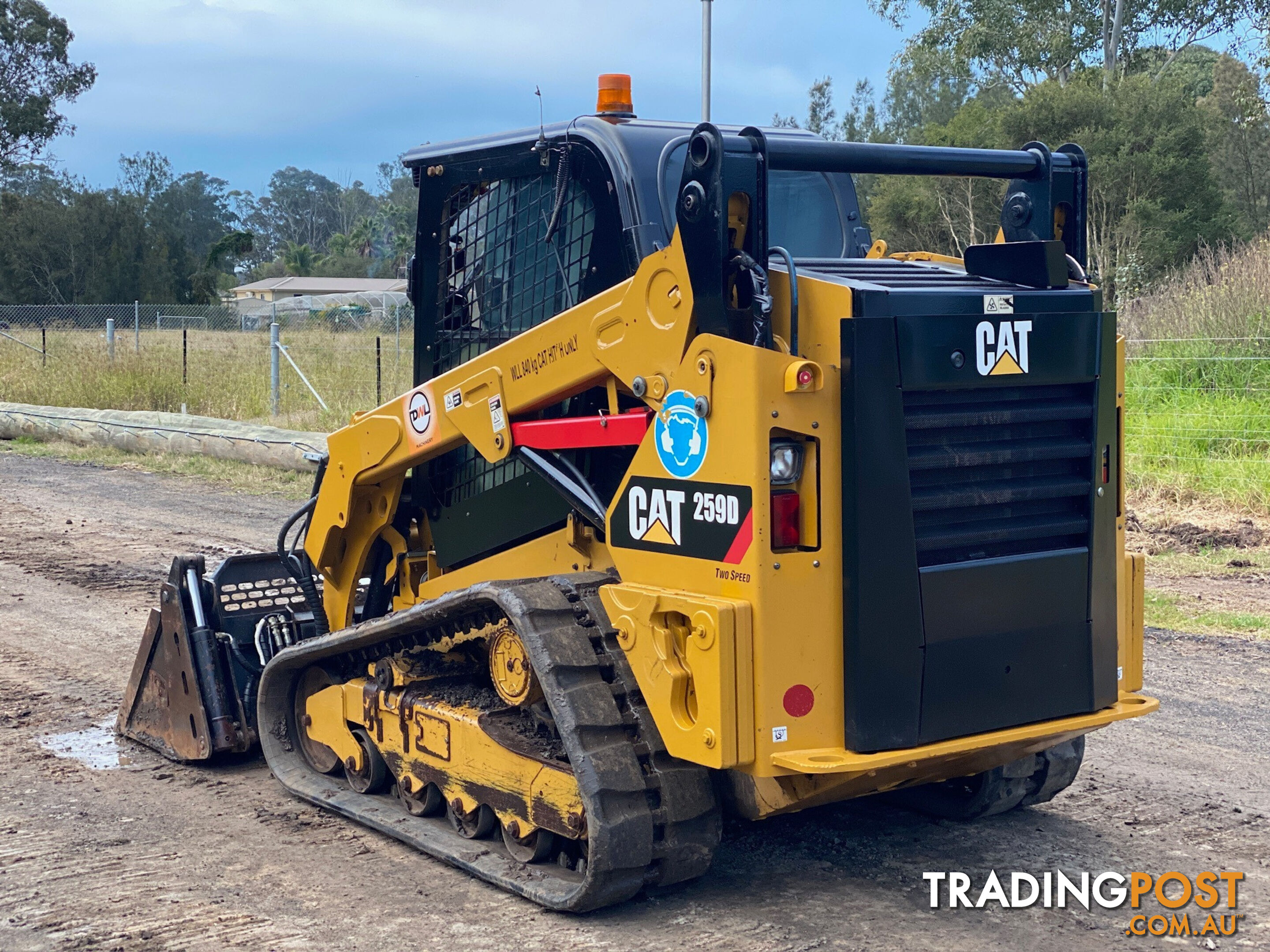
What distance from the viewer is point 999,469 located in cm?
379

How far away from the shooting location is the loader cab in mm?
4223

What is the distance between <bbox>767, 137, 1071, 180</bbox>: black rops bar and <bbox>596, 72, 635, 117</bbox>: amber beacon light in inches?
20.0

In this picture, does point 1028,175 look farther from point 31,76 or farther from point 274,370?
point 31,76

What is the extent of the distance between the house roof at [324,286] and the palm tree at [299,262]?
607mm

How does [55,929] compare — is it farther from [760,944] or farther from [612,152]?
[612,152]

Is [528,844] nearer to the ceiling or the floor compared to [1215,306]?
nearer to the floor

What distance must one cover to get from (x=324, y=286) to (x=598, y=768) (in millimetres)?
83640

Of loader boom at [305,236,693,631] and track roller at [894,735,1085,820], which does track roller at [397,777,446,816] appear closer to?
loader boom at [305,236,693,631]

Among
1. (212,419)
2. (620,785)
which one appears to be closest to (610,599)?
(620,785)

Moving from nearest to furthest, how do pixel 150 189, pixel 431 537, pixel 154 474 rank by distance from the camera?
pixel 431 537, pixel 154 474, pixel 150 189

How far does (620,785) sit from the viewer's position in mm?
3709

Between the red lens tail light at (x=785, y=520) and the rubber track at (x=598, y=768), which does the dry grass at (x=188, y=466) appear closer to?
the rubber track at (x=598, y=768)

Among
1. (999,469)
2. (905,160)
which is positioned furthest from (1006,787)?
(905,160)

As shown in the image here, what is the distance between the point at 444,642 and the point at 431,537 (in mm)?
655
